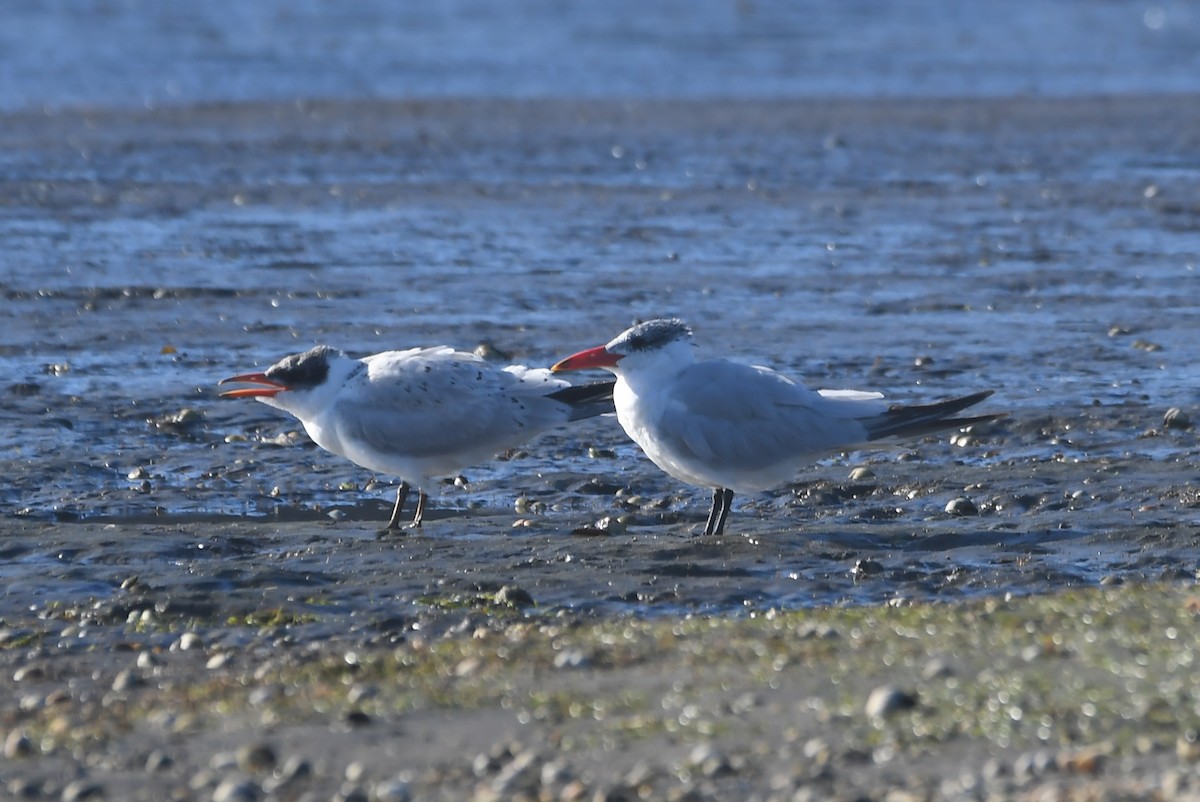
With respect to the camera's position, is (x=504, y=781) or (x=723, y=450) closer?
(x=504, y=781)

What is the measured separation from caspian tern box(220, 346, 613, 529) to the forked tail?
1208mm

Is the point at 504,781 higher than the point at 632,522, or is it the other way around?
the point at 504,781

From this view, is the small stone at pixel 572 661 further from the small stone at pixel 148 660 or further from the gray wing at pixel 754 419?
the gray wing at pixel 754 419

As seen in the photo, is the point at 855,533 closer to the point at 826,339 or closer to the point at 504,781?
the point at 504,781

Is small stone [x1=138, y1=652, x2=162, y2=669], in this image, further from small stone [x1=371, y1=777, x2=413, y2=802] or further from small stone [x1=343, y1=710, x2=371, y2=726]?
small stone [x1=371, y1=777, x2=413, y2=802]

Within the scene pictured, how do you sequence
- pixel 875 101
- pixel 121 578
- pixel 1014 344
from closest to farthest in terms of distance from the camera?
pixel 121 578 < pixel 1014 344 < pixel 875 101

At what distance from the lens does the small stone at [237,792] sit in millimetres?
4480

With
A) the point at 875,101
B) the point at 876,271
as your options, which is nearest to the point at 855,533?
the point at 876,271

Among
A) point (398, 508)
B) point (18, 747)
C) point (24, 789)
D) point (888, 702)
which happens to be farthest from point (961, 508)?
point (24, 789)

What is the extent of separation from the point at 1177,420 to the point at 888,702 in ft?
15.3

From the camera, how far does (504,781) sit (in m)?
4.48

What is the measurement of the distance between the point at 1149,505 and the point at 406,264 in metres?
6.98

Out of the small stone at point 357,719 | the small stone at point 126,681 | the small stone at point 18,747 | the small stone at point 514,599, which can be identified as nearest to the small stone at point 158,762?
the small stone at point 18,747

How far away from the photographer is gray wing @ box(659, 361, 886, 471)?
7414 millimetres
